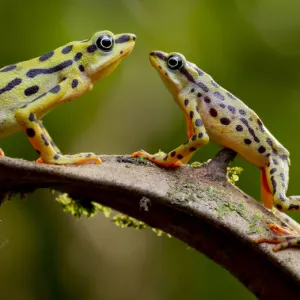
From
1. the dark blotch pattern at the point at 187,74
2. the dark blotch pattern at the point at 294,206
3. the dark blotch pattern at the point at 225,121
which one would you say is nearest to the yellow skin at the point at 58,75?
the dark blotch pattern at the point at 187,74

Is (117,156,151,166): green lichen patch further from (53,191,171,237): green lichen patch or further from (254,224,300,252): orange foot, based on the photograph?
(254,224,300,252): orange foot

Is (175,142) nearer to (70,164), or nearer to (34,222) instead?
(34,222)

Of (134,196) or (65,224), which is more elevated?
(65,224)

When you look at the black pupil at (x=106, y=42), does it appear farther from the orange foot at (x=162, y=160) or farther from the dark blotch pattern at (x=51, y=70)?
the orange foot at (x=162, y=160)

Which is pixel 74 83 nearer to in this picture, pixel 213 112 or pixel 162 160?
pixel 162 160

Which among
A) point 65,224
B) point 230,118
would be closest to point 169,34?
point 65,224

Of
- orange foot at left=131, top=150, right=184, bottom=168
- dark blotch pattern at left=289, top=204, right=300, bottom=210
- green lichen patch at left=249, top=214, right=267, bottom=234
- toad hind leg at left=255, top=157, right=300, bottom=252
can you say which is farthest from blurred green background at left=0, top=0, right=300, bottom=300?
green lichen patch at left=249, top=214, right=267, bottom=234

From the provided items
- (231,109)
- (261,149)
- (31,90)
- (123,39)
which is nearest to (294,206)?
(261,149)

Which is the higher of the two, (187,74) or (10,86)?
(10,86)
